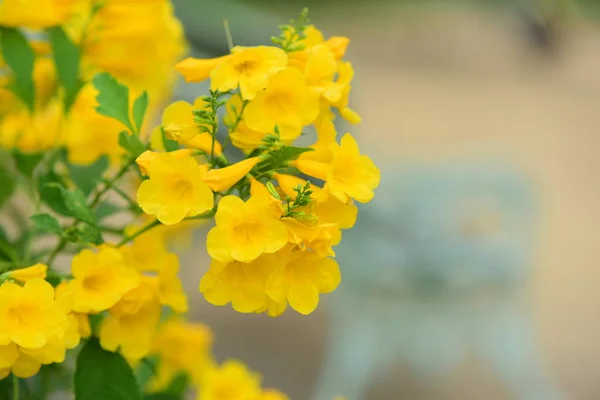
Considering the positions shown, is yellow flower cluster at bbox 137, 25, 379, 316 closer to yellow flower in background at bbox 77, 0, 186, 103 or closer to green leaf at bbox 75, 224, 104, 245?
green leaf at bbox 75, 224, 104, 245

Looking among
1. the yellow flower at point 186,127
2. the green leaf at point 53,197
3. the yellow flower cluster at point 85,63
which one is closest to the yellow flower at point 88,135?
the yellow flower cluster at point 85,63

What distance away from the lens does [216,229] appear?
443mm

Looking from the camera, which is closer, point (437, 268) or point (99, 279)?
point (99, 279)

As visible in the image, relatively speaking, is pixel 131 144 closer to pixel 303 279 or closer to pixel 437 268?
pixel 303 279

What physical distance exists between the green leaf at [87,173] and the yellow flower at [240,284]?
10.0 inches

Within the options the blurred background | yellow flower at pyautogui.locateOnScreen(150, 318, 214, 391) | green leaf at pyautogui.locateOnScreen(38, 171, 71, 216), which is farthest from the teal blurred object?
green leaf at pyautogui.locateOnScreen(38, 171, 71, 216)

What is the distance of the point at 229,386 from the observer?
72 centimetres

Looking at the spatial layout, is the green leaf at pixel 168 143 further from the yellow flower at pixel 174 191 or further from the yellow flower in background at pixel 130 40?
the yellow flower in background at pixel 130 40

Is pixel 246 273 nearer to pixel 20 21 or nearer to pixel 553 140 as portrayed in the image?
pixel 20 21

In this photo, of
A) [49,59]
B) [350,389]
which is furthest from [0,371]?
[350,389]

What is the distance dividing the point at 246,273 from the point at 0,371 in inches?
6.0

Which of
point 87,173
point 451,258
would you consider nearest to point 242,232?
point 87,173

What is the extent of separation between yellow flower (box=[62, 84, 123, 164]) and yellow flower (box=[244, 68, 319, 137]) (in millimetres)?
262

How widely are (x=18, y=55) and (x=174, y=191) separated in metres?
0.29
